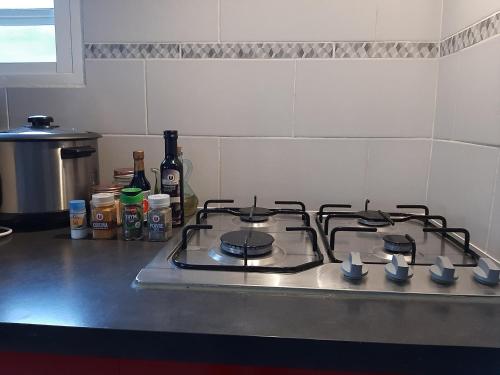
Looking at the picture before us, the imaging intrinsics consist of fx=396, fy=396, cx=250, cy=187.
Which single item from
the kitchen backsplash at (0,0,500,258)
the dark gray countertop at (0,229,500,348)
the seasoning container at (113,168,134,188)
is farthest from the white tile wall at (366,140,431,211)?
the seasoning container at (113,168,134,188)

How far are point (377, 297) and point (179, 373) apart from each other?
1.07ft

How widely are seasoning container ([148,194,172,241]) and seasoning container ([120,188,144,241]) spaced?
0.10 ft

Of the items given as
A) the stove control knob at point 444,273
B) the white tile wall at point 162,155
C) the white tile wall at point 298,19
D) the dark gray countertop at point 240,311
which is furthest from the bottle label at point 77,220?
the stove control knob at point 444,273

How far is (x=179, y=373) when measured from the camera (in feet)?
1.86

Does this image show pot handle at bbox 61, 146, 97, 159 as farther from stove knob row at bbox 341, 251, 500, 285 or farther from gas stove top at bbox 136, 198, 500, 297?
stove knob row at bbox 341, 251, 500, 285

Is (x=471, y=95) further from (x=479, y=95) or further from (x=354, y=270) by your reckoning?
(x=354, y=270)

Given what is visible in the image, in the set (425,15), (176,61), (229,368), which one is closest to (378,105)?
(425,15)

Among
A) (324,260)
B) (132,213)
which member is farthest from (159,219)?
(324,260)

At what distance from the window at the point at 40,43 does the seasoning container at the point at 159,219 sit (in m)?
0.55

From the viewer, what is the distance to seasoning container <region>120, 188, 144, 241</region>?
908 mm

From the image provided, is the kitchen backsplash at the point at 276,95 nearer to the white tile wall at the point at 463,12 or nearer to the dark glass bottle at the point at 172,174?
the white tile wall at the point at 463,12

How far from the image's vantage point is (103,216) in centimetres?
93

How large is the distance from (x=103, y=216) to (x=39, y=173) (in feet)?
0.64

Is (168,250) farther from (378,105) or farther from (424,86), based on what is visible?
(424,86)
